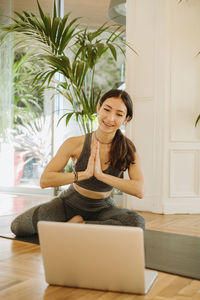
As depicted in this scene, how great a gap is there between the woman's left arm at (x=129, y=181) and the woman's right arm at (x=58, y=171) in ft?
0.38

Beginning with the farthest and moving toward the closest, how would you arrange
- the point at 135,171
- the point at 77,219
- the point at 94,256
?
the point at 77,219
the point at 135,171
the point at 94,256

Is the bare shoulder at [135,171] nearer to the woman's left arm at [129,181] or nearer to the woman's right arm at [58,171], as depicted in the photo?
the woman's left arm at [129,181]

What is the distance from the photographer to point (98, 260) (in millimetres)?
1591

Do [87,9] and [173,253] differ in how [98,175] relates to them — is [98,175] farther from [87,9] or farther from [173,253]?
[87,9]

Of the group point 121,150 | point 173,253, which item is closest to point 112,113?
point 121,150

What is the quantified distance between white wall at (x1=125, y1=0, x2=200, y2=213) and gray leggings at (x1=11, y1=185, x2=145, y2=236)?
141 cm

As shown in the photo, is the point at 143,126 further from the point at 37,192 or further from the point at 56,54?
the point at 37,192

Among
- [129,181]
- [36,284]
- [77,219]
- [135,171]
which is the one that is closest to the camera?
[36,284]

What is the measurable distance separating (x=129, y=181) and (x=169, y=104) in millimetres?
1812

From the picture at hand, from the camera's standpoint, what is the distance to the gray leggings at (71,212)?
2506mm

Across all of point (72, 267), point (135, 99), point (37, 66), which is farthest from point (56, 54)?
point (72, 267)

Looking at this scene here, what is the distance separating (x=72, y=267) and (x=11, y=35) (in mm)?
4310

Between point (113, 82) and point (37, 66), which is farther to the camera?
point (37, 66)

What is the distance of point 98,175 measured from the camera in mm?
2139
